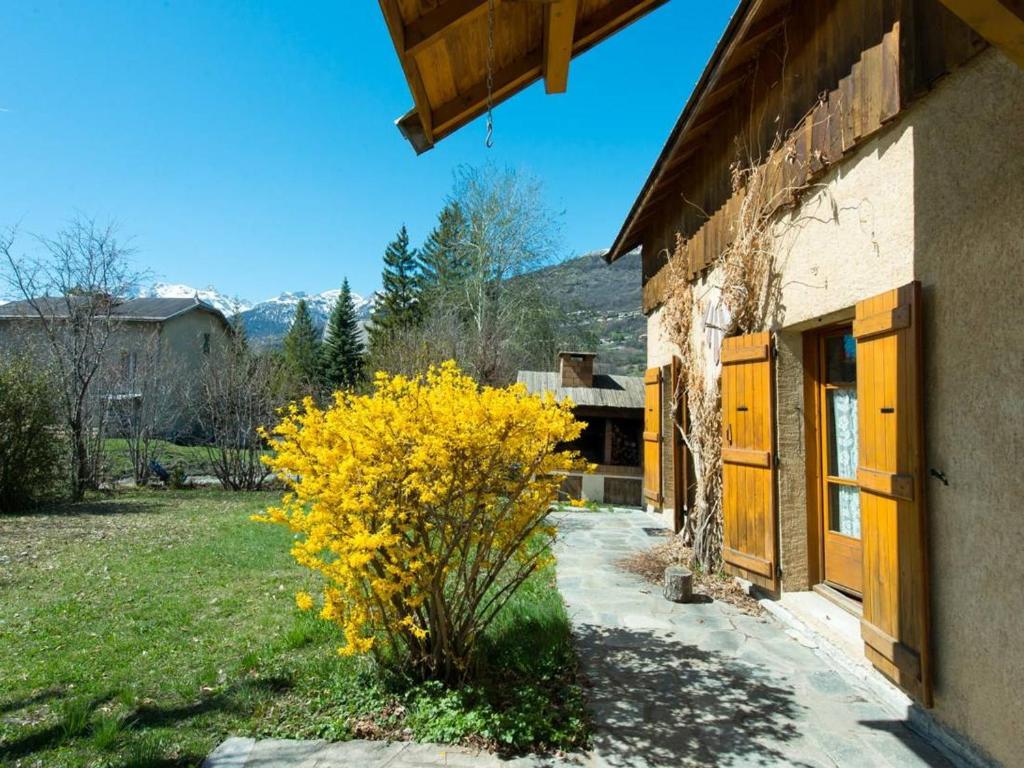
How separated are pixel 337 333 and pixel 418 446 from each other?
33.8 m

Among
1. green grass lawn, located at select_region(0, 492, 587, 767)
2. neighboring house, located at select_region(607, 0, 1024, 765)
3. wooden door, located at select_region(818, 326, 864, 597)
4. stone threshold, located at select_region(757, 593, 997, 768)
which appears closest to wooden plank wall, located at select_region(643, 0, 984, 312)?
neighboring house, located at select_region(607, 0, 1024, 765)

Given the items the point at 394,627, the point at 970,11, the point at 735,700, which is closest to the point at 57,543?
the point at 394,627

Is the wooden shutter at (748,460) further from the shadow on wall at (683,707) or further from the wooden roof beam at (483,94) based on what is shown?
the wooden roof beam at (483,94)

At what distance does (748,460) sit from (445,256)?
23600 millimetres

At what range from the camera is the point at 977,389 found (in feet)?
8.70

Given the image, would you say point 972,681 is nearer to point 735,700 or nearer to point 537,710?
point 735,700

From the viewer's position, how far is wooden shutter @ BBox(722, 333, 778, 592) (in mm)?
4656

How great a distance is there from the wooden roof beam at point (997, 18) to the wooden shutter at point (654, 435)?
6.51m

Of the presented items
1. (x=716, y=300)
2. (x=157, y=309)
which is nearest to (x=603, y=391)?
(x=716, y=300)

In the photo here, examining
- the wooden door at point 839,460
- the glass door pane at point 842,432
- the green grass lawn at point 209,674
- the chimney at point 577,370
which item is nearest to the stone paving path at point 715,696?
the green grass lawn at point 209,674

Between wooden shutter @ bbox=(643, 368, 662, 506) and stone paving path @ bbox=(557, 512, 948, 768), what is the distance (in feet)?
10.9

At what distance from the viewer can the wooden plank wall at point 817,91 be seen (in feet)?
10.0

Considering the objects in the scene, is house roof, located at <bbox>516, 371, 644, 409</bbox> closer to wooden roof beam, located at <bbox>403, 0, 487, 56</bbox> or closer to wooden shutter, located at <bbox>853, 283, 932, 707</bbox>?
wooden shutter, located at <bbox>853, 283, 932, 707</bbox>

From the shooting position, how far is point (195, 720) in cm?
313
